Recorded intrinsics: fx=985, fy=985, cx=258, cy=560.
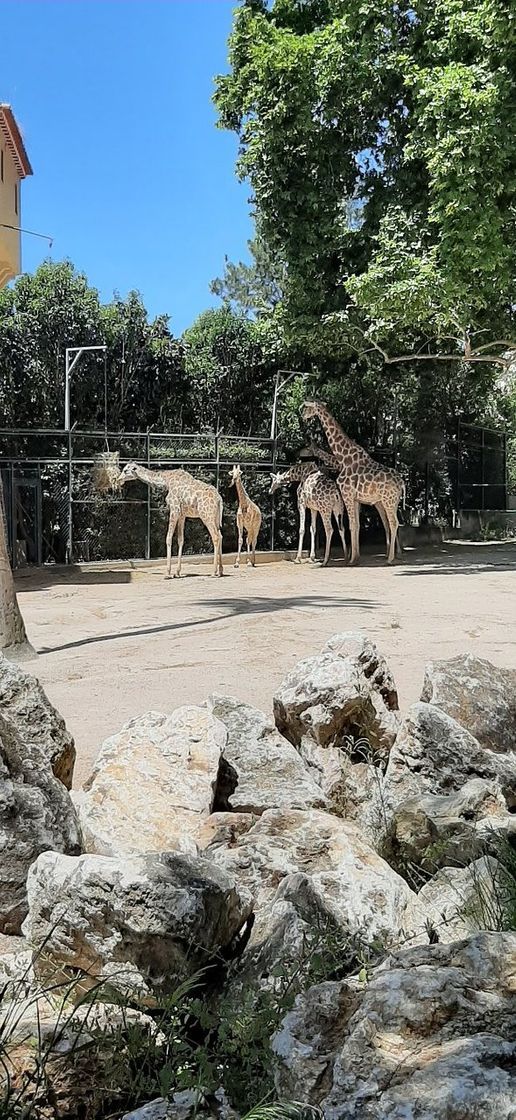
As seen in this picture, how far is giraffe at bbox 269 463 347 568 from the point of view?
21.8 meters

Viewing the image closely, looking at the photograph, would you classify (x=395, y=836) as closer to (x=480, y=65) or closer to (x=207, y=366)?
(x=480, y=65)

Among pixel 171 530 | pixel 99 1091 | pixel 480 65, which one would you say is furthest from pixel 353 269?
pixel 99 1091

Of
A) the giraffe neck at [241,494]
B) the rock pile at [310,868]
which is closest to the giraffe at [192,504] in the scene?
Answer: the giraffe neck at [241,494]

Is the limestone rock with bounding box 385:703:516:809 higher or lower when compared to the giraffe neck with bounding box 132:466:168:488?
lower

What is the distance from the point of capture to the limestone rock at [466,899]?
2918 millimetres

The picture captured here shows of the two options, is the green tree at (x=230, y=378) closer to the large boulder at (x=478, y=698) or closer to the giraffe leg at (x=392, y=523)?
the giraffe leg at (x=392, y=523)

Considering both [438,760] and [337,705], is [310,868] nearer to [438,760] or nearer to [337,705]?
[438,760]

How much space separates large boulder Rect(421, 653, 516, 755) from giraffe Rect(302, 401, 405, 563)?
51.2ft

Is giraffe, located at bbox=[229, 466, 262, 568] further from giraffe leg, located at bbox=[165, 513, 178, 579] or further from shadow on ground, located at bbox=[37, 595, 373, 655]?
shadow on ground, located at bbox=[37, 595, 373, 655]

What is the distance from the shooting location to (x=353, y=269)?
67.3 ft

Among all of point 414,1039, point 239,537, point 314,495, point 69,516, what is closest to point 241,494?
point 239,537

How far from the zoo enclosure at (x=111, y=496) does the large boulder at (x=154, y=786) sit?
45.8 ft

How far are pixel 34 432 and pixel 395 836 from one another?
16077mm

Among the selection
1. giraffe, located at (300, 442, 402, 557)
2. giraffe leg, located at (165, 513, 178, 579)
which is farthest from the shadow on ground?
giraffe, located at (300, 442, 402, 557)
